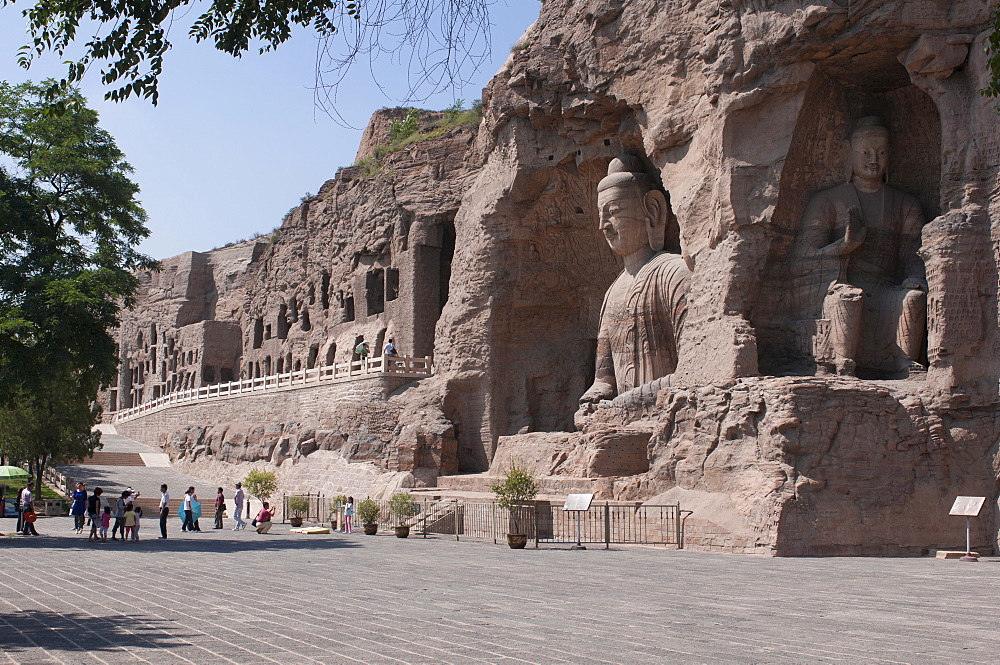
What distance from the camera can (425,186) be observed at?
3244 cm

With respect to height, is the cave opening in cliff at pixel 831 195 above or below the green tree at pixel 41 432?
above

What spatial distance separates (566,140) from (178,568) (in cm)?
1576

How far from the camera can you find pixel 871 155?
19344 millimetres

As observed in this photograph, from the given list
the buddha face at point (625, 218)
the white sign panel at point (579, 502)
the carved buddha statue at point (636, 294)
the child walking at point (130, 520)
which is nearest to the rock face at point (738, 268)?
the carved buddha statue at point (636, 294)

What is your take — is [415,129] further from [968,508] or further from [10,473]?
[968,508]

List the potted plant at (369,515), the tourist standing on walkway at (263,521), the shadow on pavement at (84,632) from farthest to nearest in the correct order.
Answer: the tourist standing on walkway at (263,521)
the potted plant at (369,515)
the shadow on pavement at (84,632)

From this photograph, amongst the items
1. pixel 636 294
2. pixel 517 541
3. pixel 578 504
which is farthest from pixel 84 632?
pixel 636 294

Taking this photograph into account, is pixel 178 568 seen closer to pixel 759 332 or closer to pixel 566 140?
pixel 759 332

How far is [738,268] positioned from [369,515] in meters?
8.91

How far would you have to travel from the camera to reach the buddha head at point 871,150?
1933 cm

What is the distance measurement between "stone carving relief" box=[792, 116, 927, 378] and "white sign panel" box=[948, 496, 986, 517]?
3.34 meters

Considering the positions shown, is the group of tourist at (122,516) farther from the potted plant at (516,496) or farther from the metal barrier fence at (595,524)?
the potted plant at (516,496)

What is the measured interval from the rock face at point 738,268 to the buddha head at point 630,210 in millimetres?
949

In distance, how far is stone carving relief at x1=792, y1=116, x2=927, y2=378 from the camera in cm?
1827
